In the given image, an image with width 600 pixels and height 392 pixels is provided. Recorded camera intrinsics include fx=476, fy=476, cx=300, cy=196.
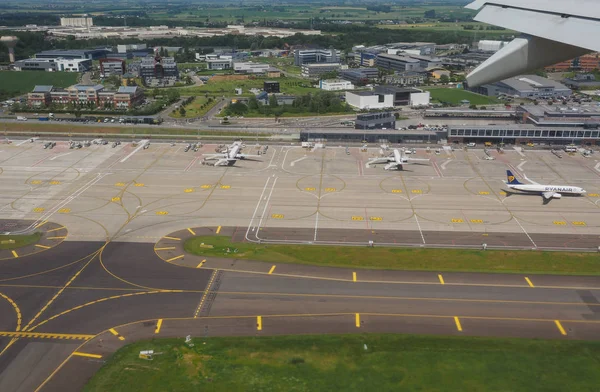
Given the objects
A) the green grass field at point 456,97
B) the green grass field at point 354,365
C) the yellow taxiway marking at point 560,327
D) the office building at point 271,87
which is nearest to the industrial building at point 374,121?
the green grass field at point 456,97

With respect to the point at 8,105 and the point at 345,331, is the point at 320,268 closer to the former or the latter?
the point at 345,331

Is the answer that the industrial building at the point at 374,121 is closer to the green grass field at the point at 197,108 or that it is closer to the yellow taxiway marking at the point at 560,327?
the green grass field at the point at 197,108

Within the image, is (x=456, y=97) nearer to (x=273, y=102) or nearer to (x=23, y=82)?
(x=273, y=102)

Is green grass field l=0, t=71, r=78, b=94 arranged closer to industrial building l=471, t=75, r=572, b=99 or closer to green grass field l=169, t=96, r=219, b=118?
green grass field l=169, t=96, r=219, b=118

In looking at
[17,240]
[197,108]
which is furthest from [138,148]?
[197,108]

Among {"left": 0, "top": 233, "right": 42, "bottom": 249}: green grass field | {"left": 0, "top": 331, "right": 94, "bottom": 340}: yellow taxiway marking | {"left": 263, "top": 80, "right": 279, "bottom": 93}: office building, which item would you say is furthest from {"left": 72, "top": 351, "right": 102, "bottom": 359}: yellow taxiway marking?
Answer: {"left": 263, "top": 80, "right": 279, "bottom": 93}: office building

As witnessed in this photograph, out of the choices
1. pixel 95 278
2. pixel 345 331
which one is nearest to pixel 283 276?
pixel 345 331

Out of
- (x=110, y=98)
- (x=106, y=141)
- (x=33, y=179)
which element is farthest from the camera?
(x=110, y=98)
